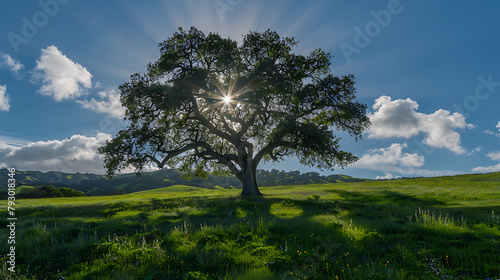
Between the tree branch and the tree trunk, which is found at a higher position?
the tree branch

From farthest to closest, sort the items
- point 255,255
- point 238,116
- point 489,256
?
1. point 238,116
2. point 255,255
3. point 489,256

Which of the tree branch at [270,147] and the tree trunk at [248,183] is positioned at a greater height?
the tree branch at [270,147]

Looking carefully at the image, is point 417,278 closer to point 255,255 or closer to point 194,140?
point 255,255

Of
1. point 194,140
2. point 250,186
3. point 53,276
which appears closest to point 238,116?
point 194,140

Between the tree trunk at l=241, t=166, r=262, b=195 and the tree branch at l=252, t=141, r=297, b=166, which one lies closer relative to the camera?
the tree branch at l=252, t=141, r=297, b=166

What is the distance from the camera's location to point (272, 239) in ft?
22.6

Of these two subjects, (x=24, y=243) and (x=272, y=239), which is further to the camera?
(x=272, y=239)

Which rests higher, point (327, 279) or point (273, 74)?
point (273, 74)

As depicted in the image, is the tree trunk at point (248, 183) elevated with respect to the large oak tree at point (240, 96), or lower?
lower

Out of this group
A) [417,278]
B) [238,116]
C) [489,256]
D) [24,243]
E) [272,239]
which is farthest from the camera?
[238,116]

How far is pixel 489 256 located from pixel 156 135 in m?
28.2

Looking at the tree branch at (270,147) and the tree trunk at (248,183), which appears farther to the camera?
the tree trunk at (248,183)

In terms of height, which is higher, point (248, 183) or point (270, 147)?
point (270, 147)

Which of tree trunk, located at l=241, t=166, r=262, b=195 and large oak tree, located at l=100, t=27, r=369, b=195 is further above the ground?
large oak tree, located at l=100, t=27, r=369, b=195
